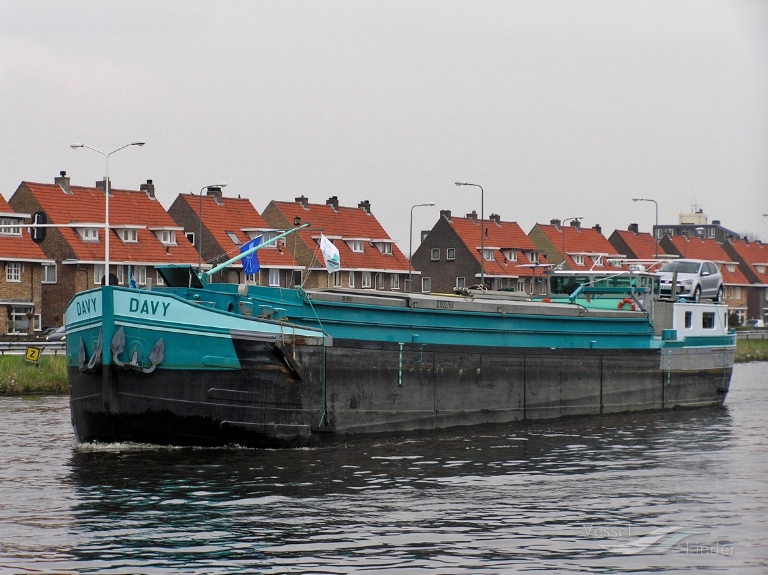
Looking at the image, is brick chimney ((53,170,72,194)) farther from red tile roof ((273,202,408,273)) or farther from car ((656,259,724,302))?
car ((656,259,724,302))

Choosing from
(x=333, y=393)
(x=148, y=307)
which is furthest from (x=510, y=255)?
(x=148, y=307)

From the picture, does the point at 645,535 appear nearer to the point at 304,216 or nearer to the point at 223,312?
the point at 223,312

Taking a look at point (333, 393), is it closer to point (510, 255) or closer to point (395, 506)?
point (395, 506)

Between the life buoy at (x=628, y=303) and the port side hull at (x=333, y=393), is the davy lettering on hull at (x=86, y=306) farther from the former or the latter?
the life buoy at (x=628, y=303)

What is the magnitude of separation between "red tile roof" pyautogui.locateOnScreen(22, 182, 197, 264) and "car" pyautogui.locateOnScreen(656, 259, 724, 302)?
47581 mm

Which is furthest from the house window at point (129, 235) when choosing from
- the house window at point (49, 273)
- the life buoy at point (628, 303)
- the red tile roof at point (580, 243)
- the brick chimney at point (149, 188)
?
the life buoy at point (628, 303)

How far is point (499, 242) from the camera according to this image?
394 ft

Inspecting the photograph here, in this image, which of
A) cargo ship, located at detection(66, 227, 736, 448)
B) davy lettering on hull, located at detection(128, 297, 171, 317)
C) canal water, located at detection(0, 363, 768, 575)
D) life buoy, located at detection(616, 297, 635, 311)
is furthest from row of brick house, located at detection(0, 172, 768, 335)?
davy lettering on hull, located at detection(128, 297, 171, 317)

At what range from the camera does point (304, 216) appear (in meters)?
105

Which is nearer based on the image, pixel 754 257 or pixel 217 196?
pixel 217 196

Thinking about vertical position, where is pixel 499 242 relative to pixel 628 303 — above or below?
above

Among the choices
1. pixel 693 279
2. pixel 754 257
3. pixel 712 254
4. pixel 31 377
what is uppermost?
pixel 754 257

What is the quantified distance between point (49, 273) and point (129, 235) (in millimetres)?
6758

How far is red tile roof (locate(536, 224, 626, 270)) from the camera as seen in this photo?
128750 mm
